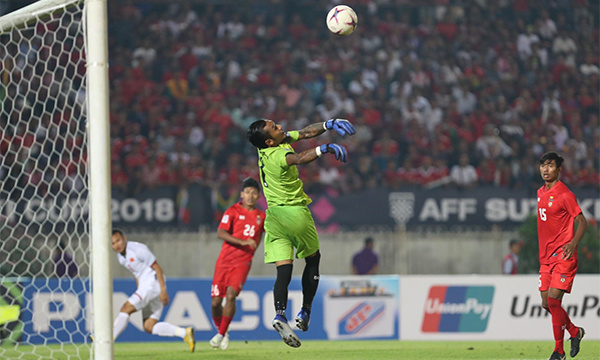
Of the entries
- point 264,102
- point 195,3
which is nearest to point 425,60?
point 264,102

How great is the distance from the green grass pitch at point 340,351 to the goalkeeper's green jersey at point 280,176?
8.80 feet

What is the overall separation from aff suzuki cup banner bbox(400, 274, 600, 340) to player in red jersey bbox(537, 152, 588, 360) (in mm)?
5274

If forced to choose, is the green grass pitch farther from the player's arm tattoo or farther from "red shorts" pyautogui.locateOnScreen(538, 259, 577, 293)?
the player's arm tattoo

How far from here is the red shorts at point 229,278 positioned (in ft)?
36.8

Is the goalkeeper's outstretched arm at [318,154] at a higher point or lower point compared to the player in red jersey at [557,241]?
higher

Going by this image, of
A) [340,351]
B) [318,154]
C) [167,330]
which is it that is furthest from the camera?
[167,330]

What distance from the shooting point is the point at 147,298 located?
11.6 metres

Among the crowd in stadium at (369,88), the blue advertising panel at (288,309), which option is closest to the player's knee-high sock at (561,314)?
the blue advertising panel at (288,309)

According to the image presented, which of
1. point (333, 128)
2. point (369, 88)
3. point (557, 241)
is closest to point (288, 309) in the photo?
point (557, 241)

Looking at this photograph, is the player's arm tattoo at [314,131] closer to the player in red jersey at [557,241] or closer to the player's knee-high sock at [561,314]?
the player in red jersey at [557,241]

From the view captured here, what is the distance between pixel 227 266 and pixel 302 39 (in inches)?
469

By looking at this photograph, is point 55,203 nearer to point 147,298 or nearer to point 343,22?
point 147,298

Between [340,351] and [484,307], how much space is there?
3.57 metres

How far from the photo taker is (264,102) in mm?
20688
